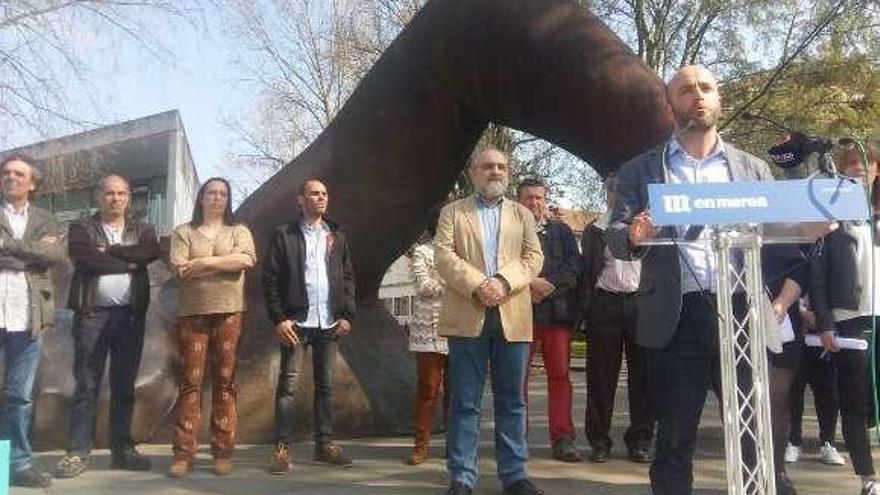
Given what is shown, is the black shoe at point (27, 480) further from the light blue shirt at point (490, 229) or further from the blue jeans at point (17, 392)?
the light blue shirt at point (490, 229)

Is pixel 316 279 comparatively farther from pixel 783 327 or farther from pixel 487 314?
pixel 783 327

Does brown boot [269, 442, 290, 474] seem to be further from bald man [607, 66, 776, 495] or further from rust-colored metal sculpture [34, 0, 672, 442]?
bald man [607, 66, 776, 495]

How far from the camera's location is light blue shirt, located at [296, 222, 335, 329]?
596cm

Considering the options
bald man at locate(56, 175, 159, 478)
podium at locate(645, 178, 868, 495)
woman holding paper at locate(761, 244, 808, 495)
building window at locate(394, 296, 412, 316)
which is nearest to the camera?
podium at locate(645, 178, 868, 495)

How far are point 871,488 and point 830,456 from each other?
1221 mm

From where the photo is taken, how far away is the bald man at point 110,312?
571cm

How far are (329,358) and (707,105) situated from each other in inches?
121

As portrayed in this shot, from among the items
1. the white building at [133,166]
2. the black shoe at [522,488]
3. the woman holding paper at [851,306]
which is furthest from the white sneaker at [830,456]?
the white building at [133,166]

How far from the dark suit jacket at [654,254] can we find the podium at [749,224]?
52 centimetres

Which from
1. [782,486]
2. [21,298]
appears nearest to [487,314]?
[782,486]

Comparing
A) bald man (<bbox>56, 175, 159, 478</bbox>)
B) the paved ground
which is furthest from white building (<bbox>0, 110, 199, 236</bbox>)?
the paved ground

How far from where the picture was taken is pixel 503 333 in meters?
5.06

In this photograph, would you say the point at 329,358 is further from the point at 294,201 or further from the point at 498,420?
the point at 294,201

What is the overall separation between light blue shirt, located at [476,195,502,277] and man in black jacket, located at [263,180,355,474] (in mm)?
1192
